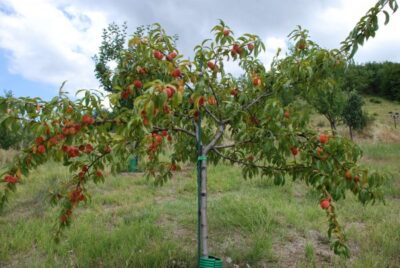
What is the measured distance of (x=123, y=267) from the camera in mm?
3150

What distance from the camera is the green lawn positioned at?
3412 millimetres

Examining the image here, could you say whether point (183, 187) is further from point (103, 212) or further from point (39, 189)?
point (39, 189)

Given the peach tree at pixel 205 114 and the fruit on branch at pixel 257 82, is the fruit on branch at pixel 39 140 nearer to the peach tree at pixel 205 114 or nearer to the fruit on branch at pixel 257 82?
the peach tree at pixel 205 114

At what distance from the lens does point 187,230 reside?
441cm

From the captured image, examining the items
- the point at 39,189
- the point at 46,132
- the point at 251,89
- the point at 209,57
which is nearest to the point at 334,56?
the point at 251,89

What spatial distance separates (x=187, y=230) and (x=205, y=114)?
2.13 m

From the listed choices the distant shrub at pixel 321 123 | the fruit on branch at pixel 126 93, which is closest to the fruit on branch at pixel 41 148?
the fruit on branch at pixel 126 93

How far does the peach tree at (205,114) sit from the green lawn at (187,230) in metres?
0.91

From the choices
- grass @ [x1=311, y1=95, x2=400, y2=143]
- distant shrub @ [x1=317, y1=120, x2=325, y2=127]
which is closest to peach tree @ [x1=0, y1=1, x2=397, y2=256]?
grass @ [x1=311, y1=95, x2=400, y2=143]

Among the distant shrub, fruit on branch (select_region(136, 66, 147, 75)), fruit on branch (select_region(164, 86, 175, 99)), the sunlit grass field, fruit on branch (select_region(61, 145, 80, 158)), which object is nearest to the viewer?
fruit on branch (select_region(164, 86, 175, 99))

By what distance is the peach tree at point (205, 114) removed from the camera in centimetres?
199

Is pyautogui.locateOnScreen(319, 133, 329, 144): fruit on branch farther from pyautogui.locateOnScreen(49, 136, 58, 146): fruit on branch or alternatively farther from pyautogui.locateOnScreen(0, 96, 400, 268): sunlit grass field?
pyautogui.locateOnScreen(49, 136, 58, 146): fruit on branch

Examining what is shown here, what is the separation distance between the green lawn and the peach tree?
908mm

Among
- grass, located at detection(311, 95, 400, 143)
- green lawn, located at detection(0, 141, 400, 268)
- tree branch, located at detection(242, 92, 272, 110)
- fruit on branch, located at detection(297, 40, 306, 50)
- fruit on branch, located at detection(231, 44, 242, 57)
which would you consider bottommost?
green lawn, located at detection(0, 141, 400, 268)
